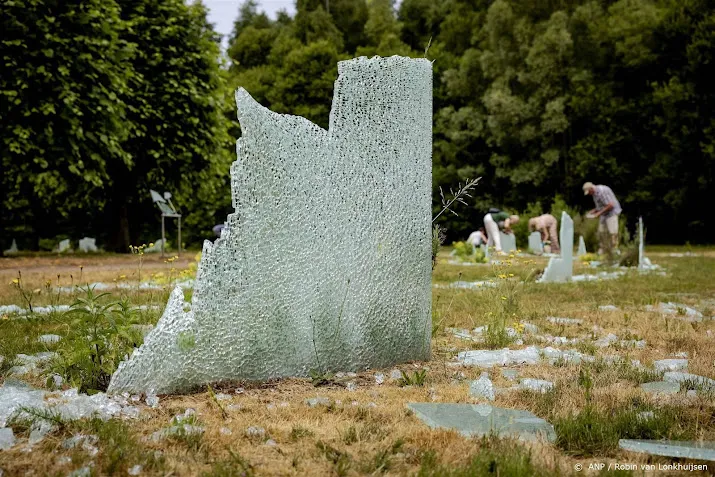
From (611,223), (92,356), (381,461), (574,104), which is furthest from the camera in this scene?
(574,104)

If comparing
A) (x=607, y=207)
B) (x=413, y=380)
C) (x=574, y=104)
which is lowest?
(x=413, y=380)

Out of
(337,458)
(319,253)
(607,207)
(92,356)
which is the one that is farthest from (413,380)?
(607,207)

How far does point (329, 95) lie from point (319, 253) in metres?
32.2

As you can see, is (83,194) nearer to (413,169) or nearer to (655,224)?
(413,169)

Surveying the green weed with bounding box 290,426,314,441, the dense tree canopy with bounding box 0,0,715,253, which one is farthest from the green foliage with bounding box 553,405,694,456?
the dense tree canopy with bounding box 0,0,715,253

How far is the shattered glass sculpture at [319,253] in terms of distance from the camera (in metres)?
3.66

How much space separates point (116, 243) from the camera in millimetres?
23156

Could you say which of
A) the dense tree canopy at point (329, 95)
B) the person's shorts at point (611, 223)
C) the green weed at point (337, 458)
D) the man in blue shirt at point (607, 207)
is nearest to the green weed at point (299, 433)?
the green weed at point (337, 458)

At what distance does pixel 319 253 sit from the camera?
4.04 m

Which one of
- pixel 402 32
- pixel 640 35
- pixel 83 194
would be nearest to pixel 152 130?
pixel 83 194

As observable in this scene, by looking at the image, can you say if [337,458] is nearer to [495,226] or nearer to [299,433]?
[299,433]

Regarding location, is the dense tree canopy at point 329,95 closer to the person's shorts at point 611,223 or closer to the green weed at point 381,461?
the person's shorts at point 611,223

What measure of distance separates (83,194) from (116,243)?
1.99 meters

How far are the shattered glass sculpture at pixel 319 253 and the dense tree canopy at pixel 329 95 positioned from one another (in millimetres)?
12346
